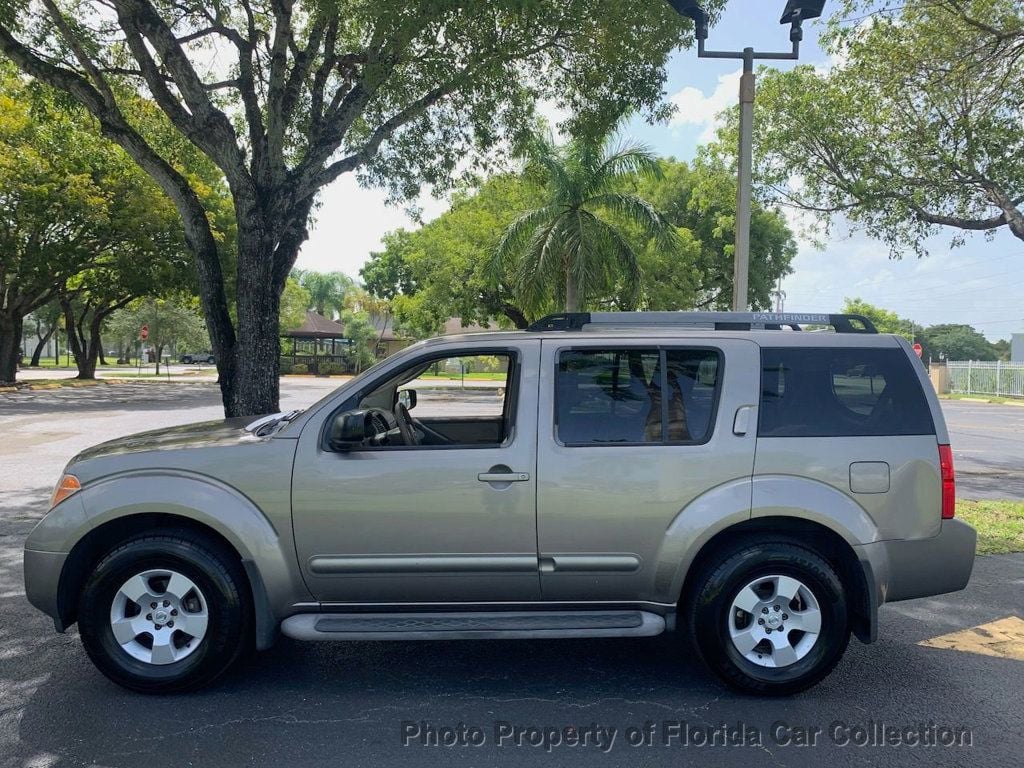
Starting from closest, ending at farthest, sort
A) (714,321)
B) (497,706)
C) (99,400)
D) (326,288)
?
(497,706)
(714,321)
(99,400)
(326,288)

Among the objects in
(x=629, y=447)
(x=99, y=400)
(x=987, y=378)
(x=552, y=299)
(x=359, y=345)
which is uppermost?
(x=552, y=299)

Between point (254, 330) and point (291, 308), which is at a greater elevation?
point (291, 308)

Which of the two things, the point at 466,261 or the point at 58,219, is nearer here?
the point at 466,261

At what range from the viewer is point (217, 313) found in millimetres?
8398

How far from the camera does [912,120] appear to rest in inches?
436

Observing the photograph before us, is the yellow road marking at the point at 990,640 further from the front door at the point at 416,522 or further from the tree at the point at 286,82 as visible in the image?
the tree at the point at 286,82

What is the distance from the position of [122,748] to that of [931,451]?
13.7ft

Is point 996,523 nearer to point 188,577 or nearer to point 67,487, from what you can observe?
point 188,577

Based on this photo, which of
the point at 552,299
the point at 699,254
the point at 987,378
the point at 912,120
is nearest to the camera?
the point at 912,120

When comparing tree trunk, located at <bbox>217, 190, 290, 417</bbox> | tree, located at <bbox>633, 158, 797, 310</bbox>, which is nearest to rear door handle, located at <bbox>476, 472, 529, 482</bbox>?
tree trunk, located at <bbox>217, 190, 290, 417</bbox>

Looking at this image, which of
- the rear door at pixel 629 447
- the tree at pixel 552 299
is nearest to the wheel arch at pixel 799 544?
the rear door at pixel 629 447

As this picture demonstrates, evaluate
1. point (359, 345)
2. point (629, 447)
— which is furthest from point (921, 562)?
point (359, 345)

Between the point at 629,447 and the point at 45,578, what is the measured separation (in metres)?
3.07

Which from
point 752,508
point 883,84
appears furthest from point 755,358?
point 883,84
